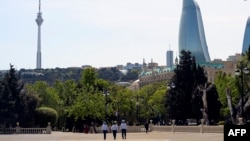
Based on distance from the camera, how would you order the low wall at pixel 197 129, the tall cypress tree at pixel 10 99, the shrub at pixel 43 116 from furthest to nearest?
1. the shrub at pixel 43 116
2. the tall cypress tree at pixel 10 99
3. the low wall at pixel 197 129

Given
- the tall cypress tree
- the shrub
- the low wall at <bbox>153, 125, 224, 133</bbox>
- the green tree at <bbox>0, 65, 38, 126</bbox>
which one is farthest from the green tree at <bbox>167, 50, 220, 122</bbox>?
the tall cypress tree

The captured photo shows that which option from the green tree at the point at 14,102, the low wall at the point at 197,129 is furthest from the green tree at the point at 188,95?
the green tree at the point at 14,102

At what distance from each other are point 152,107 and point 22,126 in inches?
1329

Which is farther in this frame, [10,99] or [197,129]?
[10,99]

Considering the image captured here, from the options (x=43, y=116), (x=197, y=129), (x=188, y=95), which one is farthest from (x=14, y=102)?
(x=197, y=129)

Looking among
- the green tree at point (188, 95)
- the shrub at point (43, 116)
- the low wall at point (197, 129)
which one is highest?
the green tree at point (188, 95)

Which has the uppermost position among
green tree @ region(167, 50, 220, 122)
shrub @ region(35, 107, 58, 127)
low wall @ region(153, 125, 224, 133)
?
green tree @ region(167, 50, 220, 122)

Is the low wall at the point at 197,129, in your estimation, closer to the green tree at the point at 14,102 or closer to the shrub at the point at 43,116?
the green tree at the point at 14,102

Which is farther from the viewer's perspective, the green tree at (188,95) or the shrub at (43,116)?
the shrub at (43,116)

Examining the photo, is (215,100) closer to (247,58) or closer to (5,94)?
(247,58)

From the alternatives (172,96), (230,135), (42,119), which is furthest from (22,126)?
(230,135)

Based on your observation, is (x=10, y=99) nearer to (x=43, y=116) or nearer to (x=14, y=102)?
(x=14, y=102)

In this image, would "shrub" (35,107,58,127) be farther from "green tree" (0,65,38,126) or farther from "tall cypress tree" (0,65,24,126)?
"tall cypress tree" (0,65,24,126)

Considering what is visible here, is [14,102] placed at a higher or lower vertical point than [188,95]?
lower
